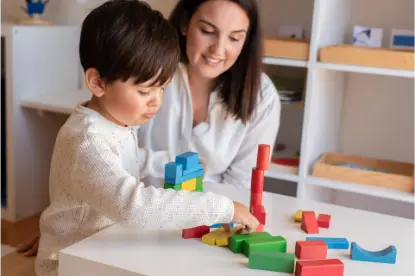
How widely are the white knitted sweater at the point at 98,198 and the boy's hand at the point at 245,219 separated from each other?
1 cm

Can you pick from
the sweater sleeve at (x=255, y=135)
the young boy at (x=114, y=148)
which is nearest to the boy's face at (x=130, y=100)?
the young boy at (x=114, y=148)

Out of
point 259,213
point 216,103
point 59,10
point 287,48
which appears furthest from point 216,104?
point 59,10

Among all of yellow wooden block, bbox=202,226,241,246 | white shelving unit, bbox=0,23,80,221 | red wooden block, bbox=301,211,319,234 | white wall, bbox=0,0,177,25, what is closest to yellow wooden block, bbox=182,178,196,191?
yellow wooden block, bbox=202,226,241,246

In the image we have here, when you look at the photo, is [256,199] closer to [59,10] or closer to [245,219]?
[245,219]

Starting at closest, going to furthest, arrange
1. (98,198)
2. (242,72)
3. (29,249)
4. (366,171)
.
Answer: (98,198) < (29,249) < (242,72) < (366,171)

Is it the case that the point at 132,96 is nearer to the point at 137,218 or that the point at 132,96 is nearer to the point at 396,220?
the point at 137,218

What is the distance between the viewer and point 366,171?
1850 millimetres

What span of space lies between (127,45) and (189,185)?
0.90 feet

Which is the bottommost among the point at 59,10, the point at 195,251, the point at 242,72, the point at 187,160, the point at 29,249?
the point at 29,249

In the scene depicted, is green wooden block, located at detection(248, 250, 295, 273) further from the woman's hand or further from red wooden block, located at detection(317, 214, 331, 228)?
the woman's hand

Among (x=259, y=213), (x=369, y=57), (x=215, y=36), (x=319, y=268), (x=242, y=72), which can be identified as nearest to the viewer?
(x=319, y=268)

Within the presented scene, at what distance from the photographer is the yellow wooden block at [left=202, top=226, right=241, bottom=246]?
961 millimetres

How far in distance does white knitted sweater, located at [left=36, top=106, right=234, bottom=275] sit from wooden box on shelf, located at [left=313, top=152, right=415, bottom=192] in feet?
2.98

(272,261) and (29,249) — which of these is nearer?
(272,261)
